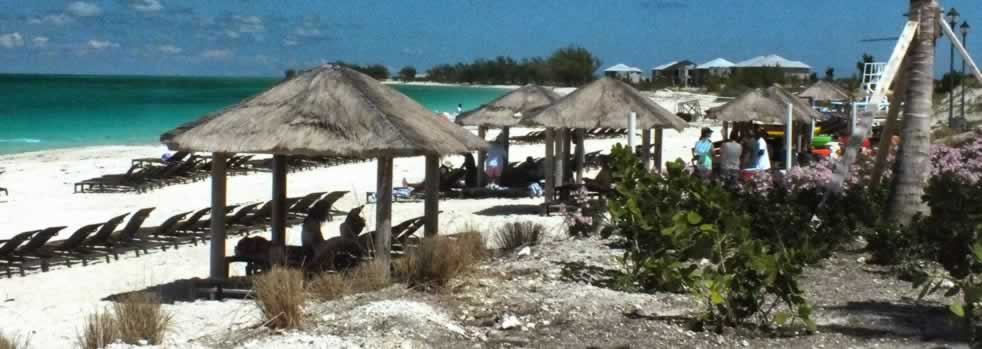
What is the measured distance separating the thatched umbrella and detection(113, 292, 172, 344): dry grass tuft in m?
11.4

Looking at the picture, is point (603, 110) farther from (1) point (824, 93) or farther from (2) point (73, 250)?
(1) point (824, 93)

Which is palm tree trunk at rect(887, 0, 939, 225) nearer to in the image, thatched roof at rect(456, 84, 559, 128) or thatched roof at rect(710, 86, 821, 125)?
thatched roof at rect(456, 84, 559, 128)

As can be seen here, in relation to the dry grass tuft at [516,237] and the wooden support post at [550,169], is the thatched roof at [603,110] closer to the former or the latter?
the wooden support post at [550,169]

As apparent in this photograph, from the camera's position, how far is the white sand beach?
8.83 m

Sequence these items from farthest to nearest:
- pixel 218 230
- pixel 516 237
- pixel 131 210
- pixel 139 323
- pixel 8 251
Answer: pixel 131 210 < pixel 8 251 < pixel 516 237 < pixel 218 230 < pixel 139 323

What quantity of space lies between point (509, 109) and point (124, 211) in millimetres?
6379

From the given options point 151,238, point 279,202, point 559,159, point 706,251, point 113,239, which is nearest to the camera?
point 706,251

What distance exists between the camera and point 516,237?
10.3m

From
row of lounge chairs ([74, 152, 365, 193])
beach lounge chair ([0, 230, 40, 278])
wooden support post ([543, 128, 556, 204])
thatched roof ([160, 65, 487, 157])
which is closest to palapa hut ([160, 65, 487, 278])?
thatched roof ([160, 65, 487, 157])

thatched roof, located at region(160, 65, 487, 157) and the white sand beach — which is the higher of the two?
thatched roof, located at region(160, 65, 487, 157)

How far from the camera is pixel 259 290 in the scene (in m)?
6.63

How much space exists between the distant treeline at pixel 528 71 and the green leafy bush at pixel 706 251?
313 feet

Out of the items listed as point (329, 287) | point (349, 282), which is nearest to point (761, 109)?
point (349, 282)

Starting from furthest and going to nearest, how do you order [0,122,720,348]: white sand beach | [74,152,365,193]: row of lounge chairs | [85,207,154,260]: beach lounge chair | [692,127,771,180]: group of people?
[74,152,365,193]: row of lounge chairs, [692,127,771,180]: group of people, [85,207,154,260]: beach lounge chair, [0,122,720,348]: white sand beach
